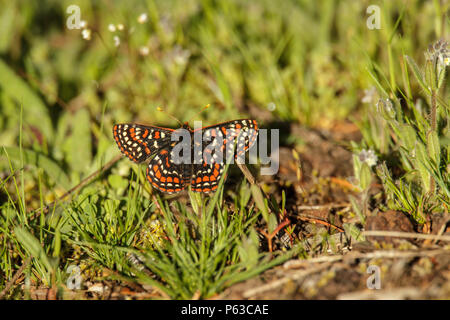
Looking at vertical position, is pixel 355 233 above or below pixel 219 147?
below

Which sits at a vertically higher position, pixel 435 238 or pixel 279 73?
pixel 279 73

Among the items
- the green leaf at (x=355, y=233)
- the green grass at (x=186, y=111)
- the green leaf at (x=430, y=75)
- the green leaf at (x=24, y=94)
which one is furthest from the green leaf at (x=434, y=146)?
the green leaf at (x=24, y=94)

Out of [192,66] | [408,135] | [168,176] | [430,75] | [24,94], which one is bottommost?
[168,176]

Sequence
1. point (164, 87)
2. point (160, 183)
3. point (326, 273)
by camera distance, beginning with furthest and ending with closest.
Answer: point (164, 87) → point (160, 183) → point (326, 273)

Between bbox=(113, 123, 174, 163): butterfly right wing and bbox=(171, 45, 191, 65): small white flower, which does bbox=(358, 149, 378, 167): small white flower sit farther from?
bbox=(171, 45, 191, 65): small white flower

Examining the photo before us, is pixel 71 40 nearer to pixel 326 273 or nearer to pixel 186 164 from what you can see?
pixel 186 164

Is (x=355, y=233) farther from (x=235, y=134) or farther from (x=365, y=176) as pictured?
(x=235, y=134)

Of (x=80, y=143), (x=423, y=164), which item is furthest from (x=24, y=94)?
(x=423, y=164)

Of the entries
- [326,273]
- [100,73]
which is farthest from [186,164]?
[100,73]
